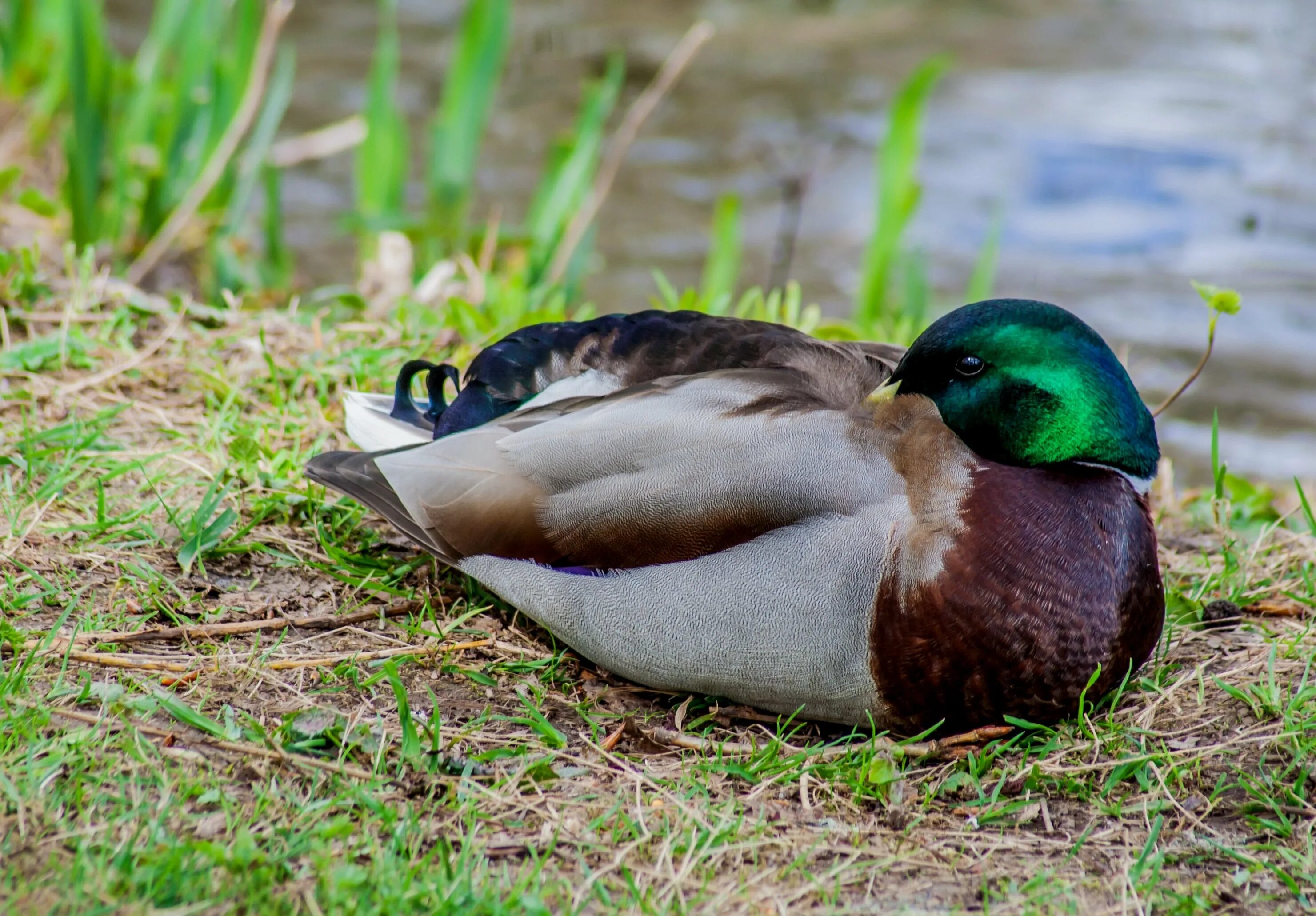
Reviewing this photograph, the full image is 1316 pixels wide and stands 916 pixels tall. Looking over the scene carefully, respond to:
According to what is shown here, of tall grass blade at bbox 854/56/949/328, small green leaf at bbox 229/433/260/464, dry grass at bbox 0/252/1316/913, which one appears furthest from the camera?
tall grass blade at bbox 854/56/949/328

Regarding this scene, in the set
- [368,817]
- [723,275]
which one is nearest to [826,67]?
[723,275]

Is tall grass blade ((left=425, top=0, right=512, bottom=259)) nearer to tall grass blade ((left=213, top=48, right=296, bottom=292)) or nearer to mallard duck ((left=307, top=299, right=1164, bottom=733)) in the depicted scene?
tall grass blade ((left=213, top=48, right=296, bottom=292))

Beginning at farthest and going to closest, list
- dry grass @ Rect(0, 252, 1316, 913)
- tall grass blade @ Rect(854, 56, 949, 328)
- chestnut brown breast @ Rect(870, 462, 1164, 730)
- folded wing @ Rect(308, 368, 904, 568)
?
1. tall grass blade @ Rect(854, 56, 949, 328)
2. folded wing @ Rect(308, 368, 904, 568)
3. chestnut brown breast @ Rect(870, 462, 1164, 730)
4. dry grass @ Rect(0, 252, 1316, 913)

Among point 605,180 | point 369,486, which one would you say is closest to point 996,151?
point 605,180

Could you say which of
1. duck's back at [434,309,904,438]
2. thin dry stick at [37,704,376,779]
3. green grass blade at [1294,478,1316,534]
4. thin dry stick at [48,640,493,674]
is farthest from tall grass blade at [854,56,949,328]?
thin dry stick at [37,704,376,779]

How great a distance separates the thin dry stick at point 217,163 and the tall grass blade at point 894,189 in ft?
7.20

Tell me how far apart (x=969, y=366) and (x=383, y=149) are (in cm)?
316

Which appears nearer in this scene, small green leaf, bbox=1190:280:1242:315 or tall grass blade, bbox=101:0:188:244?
small green leaf, bbox=1190:280:1242:315

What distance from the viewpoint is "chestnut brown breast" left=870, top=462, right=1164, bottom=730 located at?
2.46 m

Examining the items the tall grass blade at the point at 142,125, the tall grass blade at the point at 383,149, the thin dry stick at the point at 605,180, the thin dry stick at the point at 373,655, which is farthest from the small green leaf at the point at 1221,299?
the tall grass blade at the point at 142,125

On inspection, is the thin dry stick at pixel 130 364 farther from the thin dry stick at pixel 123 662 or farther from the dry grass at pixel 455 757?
the thin dry stick at pixel 123 662

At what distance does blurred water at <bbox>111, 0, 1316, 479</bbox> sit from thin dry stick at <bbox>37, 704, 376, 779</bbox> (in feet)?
12.6

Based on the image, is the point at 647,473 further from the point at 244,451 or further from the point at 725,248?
the point at 725,248

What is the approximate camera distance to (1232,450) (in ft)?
17.7
